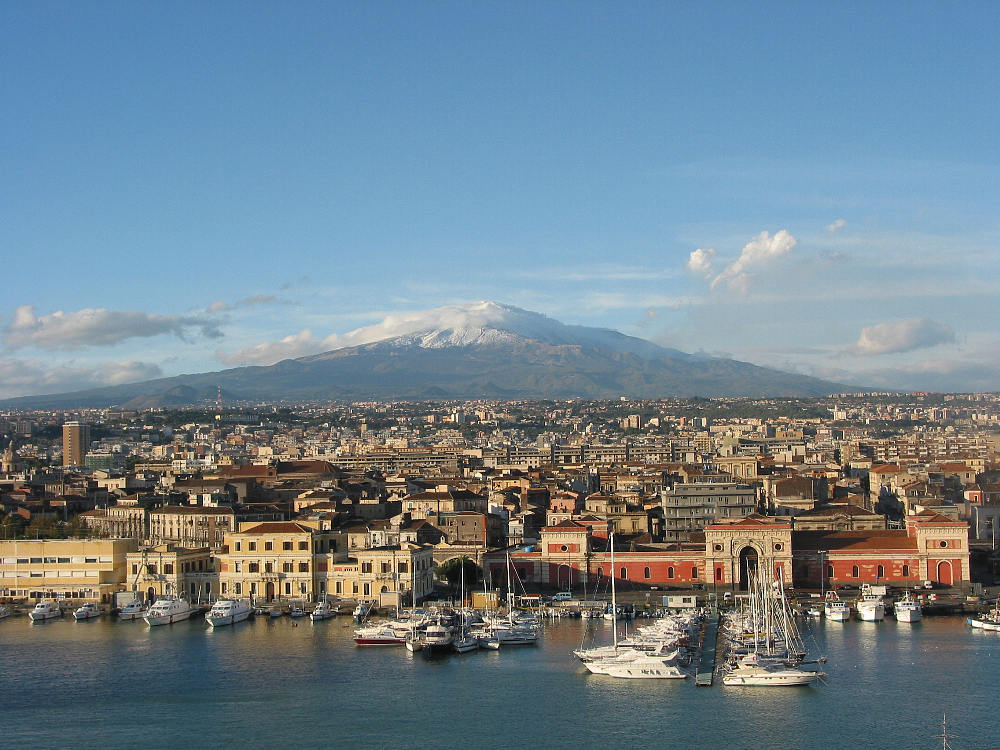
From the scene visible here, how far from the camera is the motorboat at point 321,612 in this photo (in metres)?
40.1

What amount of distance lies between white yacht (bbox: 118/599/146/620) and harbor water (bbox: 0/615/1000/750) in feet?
15.4

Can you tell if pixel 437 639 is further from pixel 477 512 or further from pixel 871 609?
pixel 477 512

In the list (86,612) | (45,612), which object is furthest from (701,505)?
(45,612)

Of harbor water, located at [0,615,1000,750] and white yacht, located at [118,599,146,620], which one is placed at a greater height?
white yacht, located at [118,599,146,620]

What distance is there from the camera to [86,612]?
4159cm

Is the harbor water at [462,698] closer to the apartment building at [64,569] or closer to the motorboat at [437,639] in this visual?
the motorboat at [437,639]

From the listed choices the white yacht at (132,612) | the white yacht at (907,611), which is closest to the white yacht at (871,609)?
the white yacht at (907,611)

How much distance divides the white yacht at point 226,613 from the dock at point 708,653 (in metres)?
12.6

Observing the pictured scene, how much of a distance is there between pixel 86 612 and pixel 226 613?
478cm

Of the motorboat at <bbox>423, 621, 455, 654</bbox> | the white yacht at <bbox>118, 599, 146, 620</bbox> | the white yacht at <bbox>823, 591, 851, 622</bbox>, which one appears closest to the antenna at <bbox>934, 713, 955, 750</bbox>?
the white yacht at <bbox>823, 591, 851, 622</bbox>

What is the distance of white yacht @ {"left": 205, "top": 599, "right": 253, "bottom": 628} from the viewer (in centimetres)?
3931

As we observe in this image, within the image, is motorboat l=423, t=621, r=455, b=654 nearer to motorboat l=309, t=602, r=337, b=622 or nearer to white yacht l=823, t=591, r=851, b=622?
motorboat l=309, t=602, r=337, b=622

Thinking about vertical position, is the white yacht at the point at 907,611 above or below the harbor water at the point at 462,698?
above

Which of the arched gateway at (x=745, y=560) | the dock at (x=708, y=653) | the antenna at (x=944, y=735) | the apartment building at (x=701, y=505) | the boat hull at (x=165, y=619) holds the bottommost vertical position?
the antenna at (x=944, y=735)
